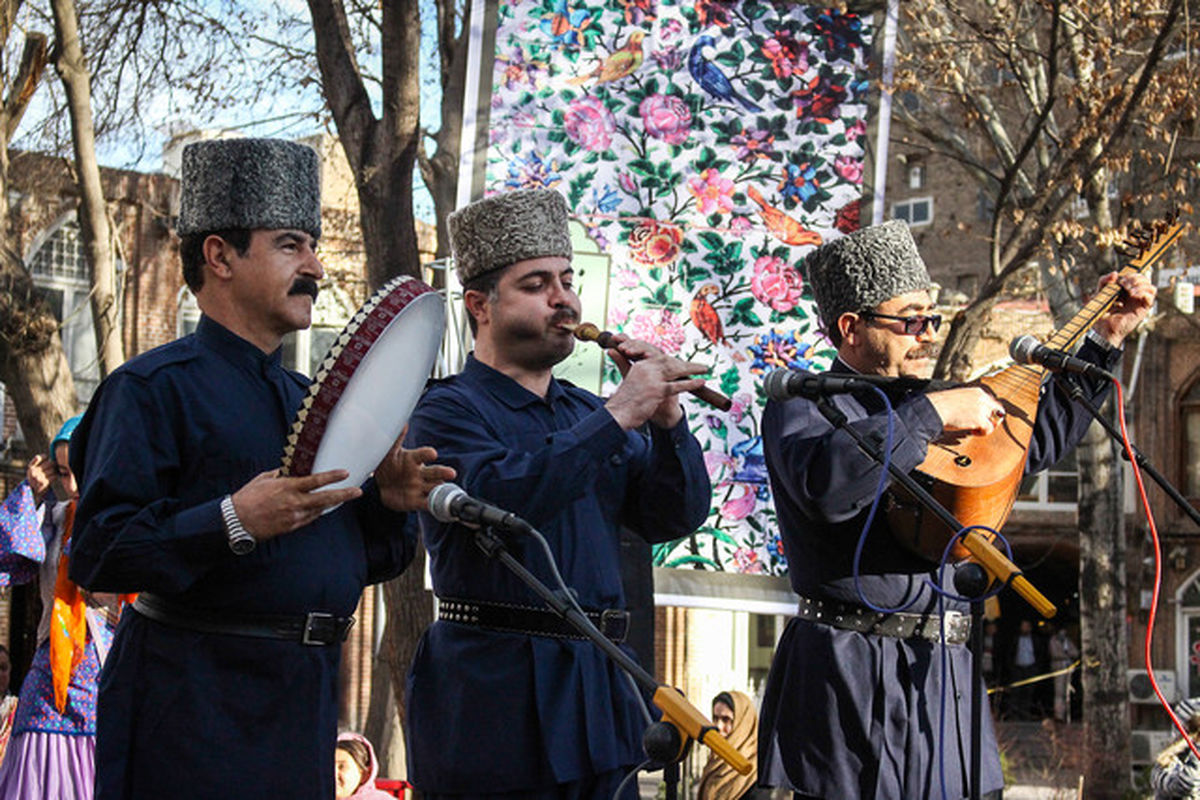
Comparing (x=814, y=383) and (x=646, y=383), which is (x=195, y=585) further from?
(x=814, y=383)

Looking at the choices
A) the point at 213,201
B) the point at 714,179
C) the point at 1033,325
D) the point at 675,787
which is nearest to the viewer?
the point at 675,787

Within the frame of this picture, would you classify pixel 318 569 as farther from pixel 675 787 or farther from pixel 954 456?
pixel 954 456

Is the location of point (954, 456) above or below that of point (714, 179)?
below

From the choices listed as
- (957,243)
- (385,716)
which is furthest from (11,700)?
(957,243)

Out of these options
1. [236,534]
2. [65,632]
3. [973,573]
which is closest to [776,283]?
[973,573]

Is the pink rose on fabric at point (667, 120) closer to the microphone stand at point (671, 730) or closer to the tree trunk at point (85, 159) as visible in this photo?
the microphone stand at point (671, 730)

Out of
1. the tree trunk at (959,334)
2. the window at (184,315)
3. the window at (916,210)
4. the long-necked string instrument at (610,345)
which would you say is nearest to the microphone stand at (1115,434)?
the long-necked string instrument at (610,345)

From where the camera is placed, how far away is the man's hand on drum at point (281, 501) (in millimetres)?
2977

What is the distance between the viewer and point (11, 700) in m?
8.38

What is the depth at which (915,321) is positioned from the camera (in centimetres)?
445

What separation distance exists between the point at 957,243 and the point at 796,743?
91.1ft

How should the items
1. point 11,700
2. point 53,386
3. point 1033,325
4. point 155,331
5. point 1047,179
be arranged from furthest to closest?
point 1033,325 → point 155,331 → point 53,386 → point 1047,179 → point 11,700

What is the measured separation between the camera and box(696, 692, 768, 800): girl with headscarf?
895cm

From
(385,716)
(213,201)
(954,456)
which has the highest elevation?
(213,201)
